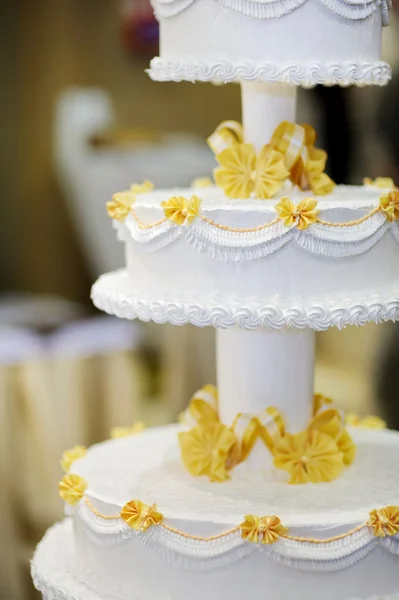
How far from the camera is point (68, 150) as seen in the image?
662 centimetres

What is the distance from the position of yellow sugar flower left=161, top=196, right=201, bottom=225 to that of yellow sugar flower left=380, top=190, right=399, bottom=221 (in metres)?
0.35

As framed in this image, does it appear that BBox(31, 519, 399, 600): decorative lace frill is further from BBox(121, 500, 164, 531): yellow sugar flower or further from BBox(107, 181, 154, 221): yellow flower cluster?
BBox(107, 181, 154, 221): yellow flower cluster

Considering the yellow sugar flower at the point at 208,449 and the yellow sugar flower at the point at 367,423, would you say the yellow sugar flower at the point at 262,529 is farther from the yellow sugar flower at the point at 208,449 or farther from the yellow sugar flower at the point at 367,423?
the yellow sugar flower at the point at 367,423

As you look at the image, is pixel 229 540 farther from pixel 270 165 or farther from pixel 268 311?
pixel 270 165

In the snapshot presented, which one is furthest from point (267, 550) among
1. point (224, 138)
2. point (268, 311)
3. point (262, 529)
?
point (224, 138)

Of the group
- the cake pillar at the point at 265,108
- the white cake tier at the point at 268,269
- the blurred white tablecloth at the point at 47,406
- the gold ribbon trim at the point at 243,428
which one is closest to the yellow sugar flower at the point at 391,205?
the white cake tier at the point at 268,269

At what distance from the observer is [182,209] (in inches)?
76.7

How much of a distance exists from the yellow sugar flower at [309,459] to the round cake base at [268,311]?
36 centimetres

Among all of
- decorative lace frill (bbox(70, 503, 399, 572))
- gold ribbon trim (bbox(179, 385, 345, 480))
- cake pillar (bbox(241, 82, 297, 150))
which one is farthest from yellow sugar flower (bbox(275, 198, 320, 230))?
decorative lace frill (bbox(70, 503, 399, 572))

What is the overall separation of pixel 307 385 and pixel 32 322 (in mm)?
2363

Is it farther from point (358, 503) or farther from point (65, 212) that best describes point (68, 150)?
point (358, 503)

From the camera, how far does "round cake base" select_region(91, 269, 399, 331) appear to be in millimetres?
1857

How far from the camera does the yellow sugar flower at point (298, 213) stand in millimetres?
1895

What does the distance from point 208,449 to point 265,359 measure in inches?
8.9
